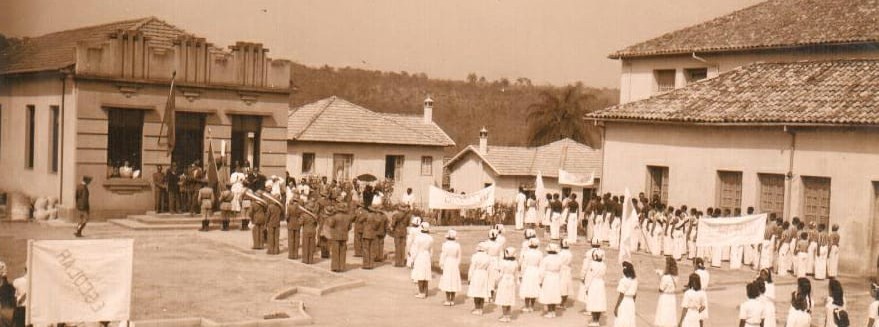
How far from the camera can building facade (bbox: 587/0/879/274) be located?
22.9 metres

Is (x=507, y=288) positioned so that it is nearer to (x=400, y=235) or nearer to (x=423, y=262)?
(x=423, y=262)

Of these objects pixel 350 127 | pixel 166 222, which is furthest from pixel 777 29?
pixel 350 127

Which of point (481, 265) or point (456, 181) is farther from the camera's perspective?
point (456, 181)

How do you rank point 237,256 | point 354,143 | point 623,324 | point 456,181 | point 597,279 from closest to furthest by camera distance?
point 623,324 < point 597,279 < point 237,256 < point 354,143 < point 456,181

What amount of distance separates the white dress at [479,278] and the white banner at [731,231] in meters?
5.72

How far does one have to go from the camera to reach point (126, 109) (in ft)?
89.9

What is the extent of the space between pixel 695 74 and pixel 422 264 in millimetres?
18121

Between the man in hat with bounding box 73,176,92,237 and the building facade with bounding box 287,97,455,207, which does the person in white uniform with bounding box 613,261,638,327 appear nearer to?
the man in hat with bounding box 73,176,92,237

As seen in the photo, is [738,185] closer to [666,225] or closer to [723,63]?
[666,225]

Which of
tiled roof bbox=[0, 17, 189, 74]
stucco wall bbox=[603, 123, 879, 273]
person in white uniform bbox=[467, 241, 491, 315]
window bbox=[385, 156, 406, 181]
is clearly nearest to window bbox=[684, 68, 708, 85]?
stucco wall bbox=[603, 123, 879, 273]

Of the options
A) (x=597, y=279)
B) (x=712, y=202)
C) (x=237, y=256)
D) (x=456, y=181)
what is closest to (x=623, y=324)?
(x=597, y=279)

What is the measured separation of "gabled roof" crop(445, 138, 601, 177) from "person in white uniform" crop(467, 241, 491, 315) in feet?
104

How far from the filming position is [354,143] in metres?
45.8

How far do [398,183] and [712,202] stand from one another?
23429 mm
